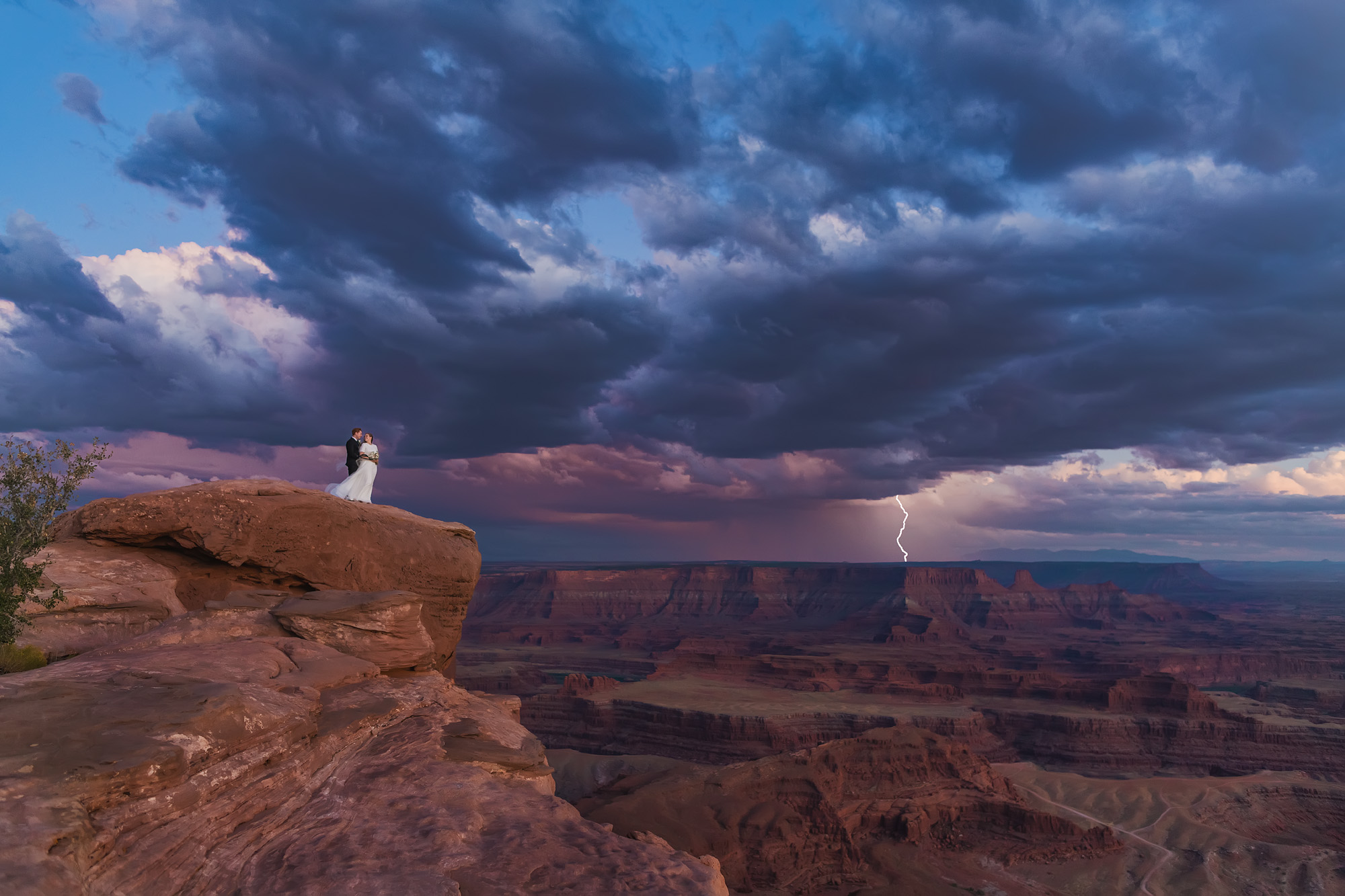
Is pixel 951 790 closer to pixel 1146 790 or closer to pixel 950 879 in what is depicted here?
pixel 950 879

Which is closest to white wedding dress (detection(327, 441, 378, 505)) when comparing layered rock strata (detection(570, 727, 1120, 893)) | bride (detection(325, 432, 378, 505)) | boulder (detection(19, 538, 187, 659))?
bride (detection(325, 432, 378, 505))

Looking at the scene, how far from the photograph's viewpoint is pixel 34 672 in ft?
36.4

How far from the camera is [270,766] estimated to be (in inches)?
396

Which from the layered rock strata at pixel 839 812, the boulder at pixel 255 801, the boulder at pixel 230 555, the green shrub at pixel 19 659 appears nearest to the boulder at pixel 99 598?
the boulder at pixel 230 555

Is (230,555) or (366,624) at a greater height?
(230,555)

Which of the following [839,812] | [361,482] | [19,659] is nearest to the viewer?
[19,659]

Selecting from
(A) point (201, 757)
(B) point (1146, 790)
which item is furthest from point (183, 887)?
(B) point (1146, 790)

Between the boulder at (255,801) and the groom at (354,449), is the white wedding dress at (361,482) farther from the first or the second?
the boulder at (255,801)

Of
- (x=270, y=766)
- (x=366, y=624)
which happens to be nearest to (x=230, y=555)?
(x=366, y=624)

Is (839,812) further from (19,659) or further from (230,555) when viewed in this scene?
(19,659)

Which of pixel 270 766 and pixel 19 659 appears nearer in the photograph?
A: pixel 270 766

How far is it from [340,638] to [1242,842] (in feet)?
244

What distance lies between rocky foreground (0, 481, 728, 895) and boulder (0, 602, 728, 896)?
0.03 metres

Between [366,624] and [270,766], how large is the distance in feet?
23.2
